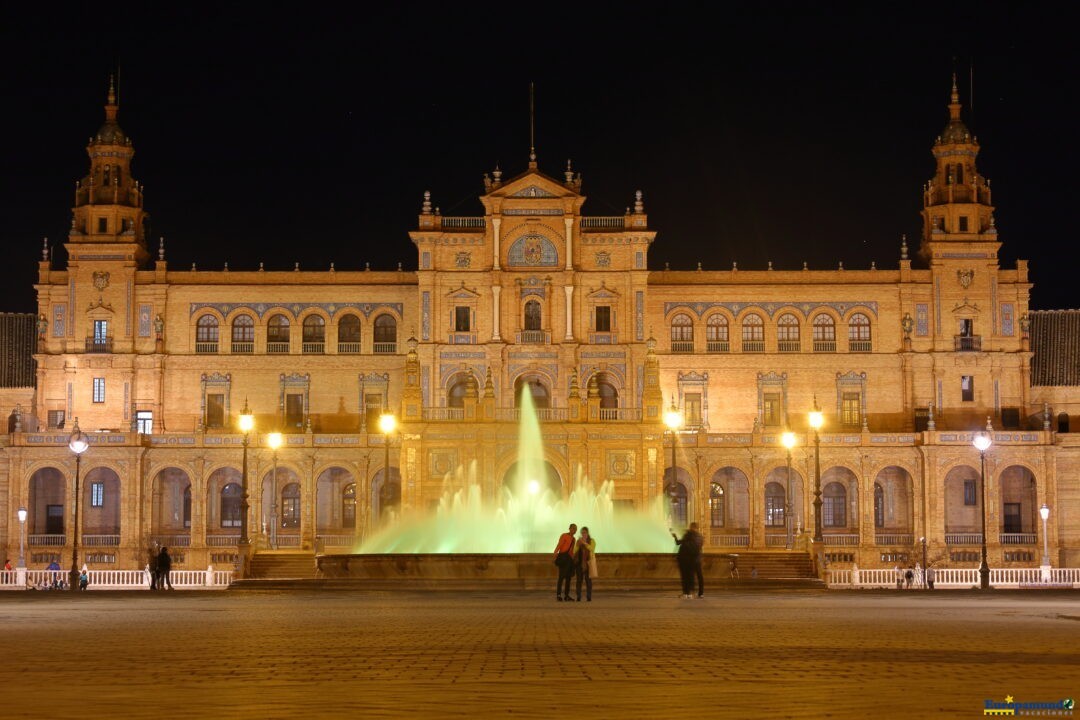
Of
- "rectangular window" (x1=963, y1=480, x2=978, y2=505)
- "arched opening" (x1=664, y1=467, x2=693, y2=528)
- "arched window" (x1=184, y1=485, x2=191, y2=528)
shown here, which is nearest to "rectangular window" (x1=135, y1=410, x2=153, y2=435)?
"arched window" (x1=184, y1=485, x2=191, y2=528)

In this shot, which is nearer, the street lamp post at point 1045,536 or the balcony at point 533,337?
the street lamp post at point 1045,536

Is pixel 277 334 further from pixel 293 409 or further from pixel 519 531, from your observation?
pixel 519 531

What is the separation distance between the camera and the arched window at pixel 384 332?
79.7 m

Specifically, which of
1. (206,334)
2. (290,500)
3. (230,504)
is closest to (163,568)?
(290,500)

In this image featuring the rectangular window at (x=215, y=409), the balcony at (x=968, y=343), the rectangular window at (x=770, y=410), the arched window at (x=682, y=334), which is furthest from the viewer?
the arched window at (x=682, y=334)

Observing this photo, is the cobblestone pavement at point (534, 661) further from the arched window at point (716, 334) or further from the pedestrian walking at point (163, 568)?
the arched window at point (716, 334)

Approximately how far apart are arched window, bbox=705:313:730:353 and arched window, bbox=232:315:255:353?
76.8 feet

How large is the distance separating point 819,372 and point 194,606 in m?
52.0

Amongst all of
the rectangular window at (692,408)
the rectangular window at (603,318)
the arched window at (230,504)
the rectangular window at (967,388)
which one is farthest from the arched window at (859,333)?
the arched window at (230,504)

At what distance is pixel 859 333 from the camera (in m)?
79.5

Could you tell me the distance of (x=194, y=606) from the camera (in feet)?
104

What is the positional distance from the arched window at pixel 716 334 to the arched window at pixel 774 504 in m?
7.41

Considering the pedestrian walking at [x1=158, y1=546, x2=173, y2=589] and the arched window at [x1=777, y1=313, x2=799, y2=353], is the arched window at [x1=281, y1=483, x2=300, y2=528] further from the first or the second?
the pedestrian walking at [x1=158, y1=546, x2=173, y2=589]

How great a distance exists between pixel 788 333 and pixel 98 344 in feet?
116
